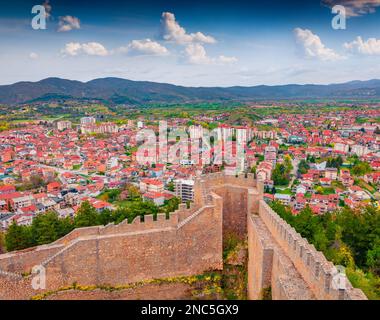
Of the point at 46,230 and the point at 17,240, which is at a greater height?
the point at 46,230

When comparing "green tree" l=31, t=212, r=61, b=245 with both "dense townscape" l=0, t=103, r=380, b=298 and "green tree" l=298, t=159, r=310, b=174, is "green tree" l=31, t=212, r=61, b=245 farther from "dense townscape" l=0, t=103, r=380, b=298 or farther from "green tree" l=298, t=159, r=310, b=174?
"green tree" l=298, t=159, r=310, b=174

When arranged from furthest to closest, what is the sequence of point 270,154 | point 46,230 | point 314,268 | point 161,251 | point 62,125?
1. point 62,125
2. point 270,154
3. point 46,230
4. point 161,251
5. point 314,268

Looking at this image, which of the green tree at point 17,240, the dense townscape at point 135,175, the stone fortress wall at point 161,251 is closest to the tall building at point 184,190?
the dense townscape at point 135,175

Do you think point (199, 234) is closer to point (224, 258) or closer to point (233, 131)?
point (224, 258)

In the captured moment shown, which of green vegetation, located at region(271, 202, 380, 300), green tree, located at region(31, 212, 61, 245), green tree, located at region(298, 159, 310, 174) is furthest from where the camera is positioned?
green tree, located at region(298, 159, 310, 174)

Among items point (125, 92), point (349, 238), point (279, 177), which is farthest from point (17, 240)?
point (125, 92)

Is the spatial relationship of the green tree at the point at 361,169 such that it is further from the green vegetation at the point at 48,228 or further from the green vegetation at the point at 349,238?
the green vegetation at the point at 48,228

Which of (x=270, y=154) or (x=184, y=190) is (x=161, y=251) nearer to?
(x=184, y=190)

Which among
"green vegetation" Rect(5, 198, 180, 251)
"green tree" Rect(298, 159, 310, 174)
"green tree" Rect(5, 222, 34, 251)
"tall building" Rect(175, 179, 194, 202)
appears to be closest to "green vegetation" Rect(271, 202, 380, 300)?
"green vegetation" Rect(5, 198, 180, 251)

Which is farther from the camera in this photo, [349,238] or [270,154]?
[270,154]
